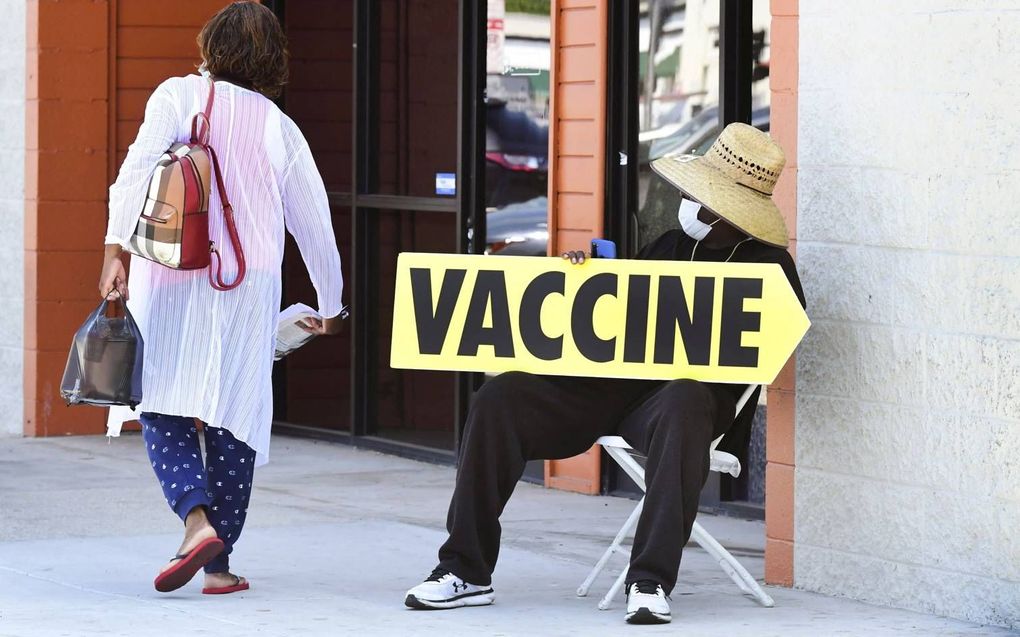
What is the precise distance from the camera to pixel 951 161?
17.1ft

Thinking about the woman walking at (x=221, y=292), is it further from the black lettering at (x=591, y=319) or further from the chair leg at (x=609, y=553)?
the chair leg at (x=609, y=553)

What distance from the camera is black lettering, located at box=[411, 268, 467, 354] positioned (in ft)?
18.3

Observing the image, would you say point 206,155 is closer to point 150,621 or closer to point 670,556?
point 150,621

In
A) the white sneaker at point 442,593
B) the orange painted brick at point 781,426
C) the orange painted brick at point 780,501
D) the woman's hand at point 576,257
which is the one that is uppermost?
the woman's hand at point 576,257

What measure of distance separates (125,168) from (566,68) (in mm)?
2854

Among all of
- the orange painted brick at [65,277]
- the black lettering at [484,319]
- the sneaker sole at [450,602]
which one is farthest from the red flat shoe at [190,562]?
the orange painted brick at [65,277]

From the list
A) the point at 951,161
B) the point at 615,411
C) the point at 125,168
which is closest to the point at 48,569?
the point at 125,168

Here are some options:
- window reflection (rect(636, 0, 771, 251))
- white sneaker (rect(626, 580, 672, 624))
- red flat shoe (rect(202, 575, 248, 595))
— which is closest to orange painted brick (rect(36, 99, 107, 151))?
window reflection (rect(636, 0, 771, 251))

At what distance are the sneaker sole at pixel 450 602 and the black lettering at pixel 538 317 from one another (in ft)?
2.30

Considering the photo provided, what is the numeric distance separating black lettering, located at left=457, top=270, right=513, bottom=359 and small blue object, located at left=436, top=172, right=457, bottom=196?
2.95 m

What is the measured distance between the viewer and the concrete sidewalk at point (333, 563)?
202 inches

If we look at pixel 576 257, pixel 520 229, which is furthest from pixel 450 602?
pixel 520 229

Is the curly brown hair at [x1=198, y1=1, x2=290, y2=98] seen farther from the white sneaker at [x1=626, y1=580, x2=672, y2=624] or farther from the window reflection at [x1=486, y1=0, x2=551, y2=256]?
the window reflection at [x1=486, y1=0, x2=551, y2=256]

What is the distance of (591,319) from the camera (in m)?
5.49
